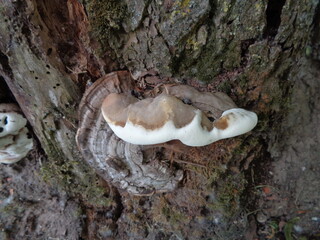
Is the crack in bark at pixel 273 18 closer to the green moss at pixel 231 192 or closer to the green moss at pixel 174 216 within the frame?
the green moss at pixel 231 192

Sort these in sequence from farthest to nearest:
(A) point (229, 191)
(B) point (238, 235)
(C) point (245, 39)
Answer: (B) point (238, 235), (A) point (229, 191), (C) point (245, 39)

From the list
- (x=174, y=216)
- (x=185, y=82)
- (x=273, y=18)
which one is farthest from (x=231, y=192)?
(x=273, y=18)

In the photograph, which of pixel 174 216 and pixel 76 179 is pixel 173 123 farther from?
pixel 76 179

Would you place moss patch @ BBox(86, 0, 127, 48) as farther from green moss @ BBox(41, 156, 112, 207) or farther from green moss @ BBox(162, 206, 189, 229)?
green moss @ BBox(162, 206, 189, 229)

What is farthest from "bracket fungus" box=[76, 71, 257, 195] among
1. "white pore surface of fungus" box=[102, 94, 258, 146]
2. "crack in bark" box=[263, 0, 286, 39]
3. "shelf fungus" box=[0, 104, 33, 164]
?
"shelf fungus" box=[0, 104, 33, 164]

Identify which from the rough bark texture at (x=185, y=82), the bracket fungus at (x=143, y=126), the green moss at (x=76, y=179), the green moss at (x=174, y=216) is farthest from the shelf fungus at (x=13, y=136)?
the green moss at (x=174, y=216)

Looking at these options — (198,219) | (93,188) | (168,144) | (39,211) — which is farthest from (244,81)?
(39,211)

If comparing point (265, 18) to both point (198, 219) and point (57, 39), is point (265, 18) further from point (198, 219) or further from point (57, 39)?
point (198, 219)
